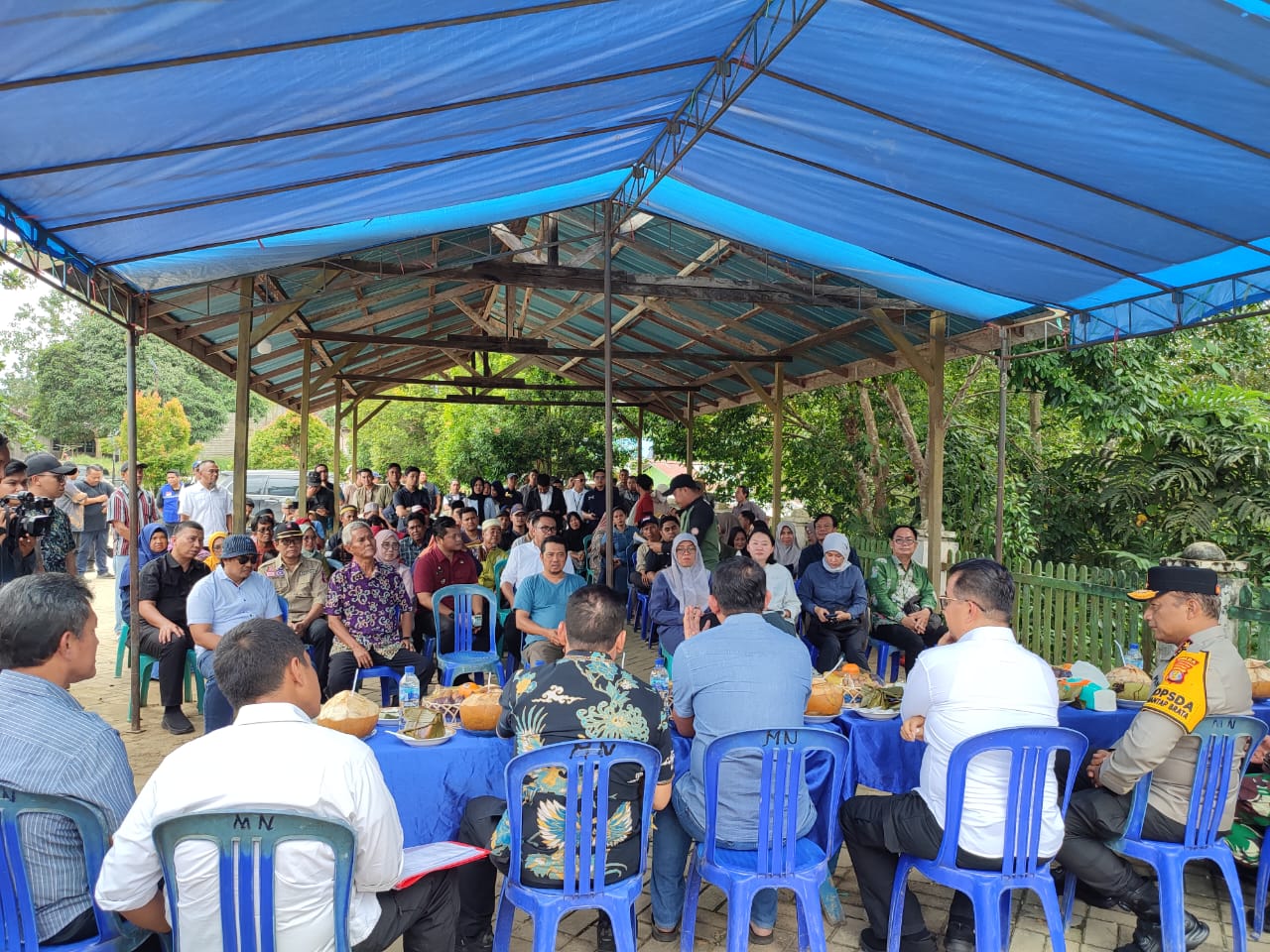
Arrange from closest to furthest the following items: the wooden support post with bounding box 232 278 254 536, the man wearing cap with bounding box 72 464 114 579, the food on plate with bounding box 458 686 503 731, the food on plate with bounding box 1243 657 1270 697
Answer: the food on plate with bounding box 458 686 503 731 → the food on plate with bounding box 1243 657 1270 697 → the wooden support post with bounding box 232 278 254 536 → the man wearing cap with bounding box 72 464 114 579

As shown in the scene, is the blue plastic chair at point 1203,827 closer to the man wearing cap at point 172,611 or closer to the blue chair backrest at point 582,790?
the blue chair backrest at point 582,790

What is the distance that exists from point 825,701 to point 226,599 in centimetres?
302

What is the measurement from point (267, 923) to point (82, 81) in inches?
101

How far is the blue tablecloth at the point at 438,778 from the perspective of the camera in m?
2.79

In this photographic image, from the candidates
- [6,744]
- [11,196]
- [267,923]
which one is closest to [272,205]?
[11,196]

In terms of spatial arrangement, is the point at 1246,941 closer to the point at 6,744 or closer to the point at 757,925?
the point at 757,925

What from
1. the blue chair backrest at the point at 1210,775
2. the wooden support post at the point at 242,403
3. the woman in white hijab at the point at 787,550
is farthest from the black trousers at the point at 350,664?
the woman in white hijab at the point at 787,550

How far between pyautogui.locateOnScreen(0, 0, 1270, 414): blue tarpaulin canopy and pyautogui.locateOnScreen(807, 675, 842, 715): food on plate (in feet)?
7.65

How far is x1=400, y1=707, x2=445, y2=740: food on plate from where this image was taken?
9.44ft

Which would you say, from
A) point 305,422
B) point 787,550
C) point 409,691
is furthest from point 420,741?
point 305,422

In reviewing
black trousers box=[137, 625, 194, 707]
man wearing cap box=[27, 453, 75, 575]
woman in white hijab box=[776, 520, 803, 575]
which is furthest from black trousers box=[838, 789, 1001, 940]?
woman in white hijab box=[776, 520, 803, 575]

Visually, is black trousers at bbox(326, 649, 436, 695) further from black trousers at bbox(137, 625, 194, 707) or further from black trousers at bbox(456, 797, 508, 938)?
black trousers at bbox(456, 797, 508, 938)

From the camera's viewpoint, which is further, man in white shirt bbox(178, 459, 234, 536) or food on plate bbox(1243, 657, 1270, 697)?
man in white shirt bbox(178, 459, 234, 536)

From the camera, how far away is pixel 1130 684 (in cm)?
366
